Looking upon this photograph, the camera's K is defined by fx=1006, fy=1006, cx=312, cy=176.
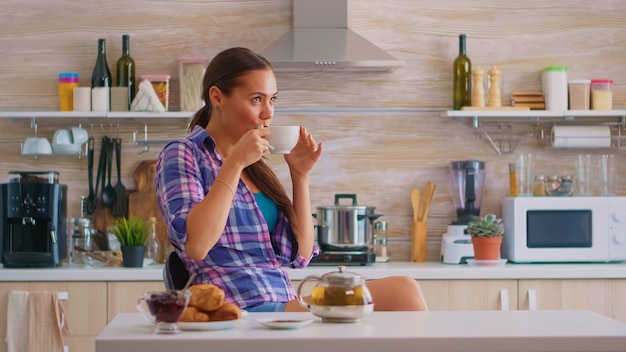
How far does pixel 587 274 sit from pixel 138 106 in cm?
207

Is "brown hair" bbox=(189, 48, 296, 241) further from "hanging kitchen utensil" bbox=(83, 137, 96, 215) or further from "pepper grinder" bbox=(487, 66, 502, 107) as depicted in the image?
"pepper grinder" bbox=(487, 66, 502, 107)

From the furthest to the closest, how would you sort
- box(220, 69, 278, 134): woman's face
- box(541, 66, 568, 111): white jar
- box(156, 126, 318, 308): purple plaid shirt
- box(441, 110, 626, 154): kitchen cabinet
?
box(441, 110, 626, 154): kitchen cabinet → box(541, 66, 568, 111): white jar → box(220, 69, 278, 134): woman's face → box(156, 126, 318, 308): purple plaid shirt

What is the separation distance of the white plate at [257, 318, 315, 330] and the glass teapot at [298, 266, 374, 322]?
0.15ft

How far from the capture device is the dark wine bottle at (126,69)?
4.53 metres

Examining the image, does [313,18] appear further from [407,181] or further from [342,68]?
[407,181]

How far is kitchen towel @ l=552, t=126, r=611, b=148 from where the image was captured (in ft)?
15.1

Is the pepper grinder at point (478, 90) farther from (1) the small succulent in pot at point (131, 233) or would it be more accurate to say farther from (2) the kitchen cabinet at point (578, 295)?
(1) the small succulent in pot at point (131, 233)

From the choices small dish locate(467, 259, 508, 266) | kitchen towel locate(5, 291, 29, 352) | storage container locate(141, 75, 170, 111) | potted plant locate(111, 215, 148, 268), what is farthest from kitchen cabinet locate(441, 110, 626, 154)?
kitchen towel locate(5, 291, 29, 352)

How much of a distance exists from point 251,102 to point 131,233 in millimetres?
1786

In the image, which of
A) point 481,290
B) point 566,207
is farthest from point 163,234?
point 566,207

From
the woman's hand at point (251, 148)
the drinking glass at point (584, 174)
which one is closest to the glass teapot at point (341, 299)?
the woman's hand at point (251, 148)

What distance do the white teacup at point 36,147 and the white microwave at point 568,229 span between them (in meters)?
2.09

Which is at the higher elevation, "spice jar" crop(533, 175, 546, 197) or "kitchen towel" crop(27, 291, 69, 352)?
"spice jar" crop(533, 175, 546, 197)

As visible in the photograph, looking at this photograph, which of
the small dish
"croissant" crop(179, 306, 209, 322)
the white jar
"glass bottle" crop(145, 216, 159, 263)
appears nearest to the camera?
"croissant" crop(179, 306, 209, 322)
